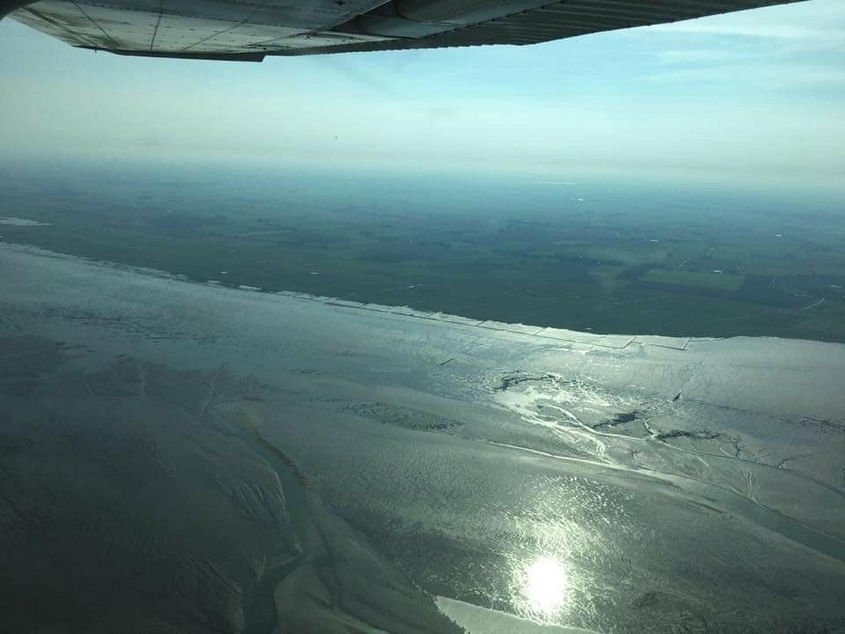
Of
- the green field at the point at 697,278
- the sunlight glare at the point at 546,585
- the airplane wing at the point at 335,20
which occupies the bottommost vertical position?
the green field at the point at 697,278

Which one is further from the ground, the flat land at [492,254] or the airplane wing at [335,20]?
the airplane wing at [335,20]

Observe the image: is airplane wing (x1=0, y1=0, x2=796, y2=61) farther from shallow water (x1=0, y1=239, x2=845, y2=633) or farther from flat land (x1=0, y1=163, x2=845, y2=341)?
flat land (x1=0, y1=163, x2=845, y2=341)

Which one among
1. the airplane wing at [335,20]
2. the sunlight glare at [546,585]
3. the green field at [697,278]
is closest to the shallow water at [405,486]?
the sunlight glare at [546,585]

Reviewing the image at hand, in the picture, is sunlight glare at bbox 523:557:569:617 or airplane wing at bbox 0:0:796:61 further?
sunlight glare at bbox 523:557:569:617

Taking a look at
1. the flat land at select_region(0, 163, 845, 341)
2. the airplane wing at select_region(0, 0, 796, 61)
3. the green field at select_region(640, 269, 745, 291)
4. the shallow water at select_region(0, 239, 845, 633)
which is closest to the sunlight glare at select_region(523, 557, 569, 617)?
the shallow water at select_region(0, 239, 845, 633)

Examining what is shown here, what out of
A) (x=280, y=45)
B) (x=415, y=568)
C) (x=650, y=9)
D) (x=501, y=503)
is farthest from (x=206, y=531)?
(x=650, y=9)

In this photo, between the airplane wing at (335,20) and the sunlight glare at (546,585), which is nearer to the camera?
the airplane wing at (335,20)

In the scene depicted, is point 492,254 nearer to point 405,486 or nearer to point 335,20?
point 405,486

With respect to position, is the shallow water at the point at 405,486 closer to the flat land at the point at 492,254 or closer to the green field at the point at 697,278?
the flat land at the point at 492,254
